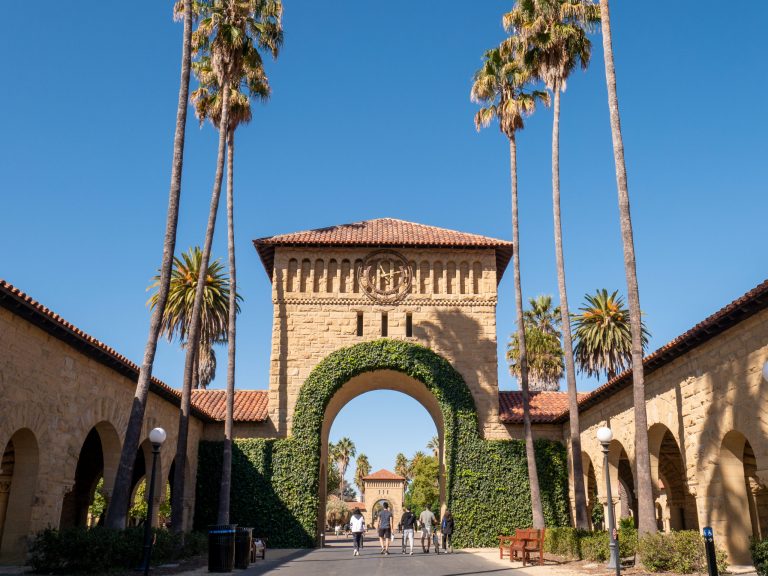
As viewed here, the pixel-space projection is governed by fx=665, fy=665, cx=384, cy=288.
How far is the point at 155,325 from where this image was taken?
52.5 ft

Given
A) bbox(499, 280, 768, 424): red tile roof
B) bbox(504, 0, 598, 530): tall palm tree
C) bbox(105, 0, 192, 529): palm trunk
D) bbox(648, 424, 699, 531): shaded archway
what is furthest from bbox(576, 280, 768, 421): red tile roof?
bbox(105, 0, 192, 529): palm trunk

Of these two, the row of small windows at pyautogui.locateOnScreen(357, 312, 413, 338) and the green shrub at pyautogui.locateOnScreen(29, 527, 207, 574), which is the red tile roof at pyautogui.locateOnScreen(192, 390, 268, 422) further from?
the green shrub at pyautogui.locateOnScreen(29, 527, 207, 574)

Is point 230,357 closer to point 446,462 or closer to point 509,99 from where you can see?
A: point 446,462

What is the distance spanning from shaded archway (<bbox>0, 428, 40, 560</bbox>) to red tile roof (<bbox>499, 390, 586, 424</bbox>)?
1688cm

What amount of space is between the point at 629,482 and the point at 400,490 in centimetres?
4355

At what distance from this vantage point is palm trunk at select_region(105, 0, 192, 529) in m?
14.6

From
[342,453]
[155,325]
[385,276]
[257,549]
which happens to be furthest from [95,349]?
[342,453]

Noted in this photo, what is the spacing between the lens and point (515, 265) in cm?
2442

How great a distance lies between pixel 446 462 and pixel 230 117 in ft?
50.0

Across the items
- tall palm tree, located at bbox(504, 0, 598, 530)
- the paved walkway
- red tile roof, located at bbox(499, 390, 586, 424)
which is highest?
tall palm tree, located at bbox(504, 0, 598, 530)

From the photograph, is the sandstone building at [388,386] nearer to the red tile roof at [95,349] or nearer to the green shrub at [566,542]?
the red tile roof at [95,349]

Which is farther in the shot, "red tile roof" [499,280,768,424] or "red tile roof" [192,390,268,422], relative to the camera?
"red tile roof" [192,390,268,422]

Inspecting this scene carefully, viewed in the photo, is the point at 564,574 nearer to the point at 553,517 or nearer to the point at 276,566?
the point at 276,566

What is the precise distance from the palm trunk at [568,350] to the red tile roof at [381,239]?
4867 mm
